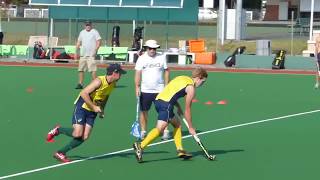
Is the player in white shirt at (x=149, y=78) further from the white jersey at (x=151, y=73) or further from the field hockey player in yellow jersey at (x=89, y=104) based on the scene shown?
the field hockey player in yellow jersey at (x=89, y=104)

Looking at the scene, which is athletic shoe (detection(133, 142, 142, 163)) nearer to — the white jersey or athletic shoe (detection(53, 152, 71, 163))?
athletic shoe (detection(53, 152, 71, 163))

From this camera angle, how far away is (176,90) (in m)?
11.5

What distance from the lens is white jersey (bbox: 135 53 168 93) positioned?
527 inches

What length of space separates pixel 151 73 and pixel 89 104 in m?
2.52

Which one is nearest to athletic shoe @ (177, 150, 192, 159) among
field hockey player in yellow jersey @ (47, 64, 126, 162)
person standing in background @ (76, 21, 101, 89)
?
field hockey player in yellow jersey @ (47, 64, 126, 162)

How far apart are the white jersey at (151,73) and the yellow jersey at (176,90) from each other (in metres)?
1.65

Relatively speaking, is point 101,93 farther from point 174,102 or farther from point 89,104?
point 174,102

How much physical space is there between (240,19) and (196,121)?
97.3 feet

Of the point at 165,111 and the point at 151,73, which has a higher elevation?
the point at 151,73

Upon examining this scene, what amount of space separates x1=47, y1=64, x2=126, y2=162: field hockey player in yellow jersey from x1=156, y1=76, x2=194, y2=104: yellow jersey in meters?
0.79

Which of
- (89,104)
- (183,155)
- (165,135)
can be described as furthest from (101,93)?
(165,135)

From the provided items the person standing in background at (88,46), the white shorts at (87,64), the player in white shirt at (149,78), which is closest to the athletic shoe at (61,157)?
the player in white shirt at (149,78)

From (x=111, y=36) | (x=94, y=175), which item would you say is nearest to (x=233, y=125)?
(x=94, y=175)

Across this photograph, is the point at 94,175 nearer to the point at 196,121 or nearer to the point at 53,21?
the point at 196,121
